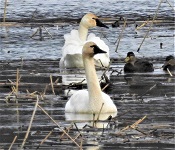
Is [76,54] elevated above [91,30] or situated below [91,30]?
below

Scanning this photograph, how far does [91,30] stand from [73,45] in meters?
5.61

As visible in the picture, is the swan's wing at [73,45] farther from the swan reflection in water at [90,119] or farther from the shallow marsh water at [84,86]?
the swan reflection in water at [90,119]

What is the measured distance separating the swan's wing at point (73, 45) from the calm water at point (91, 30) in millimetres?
767

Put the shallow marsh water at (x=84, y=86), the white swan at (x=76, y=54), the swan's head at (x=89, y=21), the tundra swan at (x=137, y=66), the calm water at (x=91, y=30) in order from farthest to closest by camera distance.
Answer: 1. the calm water at (x=91, y=30)
2. the swan's head at (x=89, y=21)
3. the white swan at (x=76, y=54)
4. the tundra swan at (x=137, y=66)
5. the shallow marsh water at (x=84, y=86)

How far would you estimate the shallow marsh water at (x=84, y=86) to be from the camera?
29.8 ft

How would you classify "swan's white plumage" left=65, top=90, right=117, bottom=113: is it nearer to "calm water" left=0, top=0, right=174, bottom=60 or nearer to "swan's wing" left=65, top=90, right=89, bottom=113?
"swan's wing" left=65, top=90, right=89, bottom=113

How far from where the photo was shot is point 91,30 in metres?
21.4

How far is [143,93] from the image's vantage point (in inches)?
487

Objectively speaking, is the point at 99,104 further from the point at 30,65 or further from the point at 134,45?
the point at 134,45

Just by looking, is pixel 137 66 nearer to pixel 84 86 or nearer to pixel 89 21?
pixel 84 86

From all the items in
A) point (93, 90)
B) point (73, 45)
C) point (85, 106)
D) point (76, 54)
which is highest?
point (73, 45)

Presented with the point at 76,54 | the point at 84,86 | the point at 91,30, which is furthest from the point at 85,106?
the point at 91,30

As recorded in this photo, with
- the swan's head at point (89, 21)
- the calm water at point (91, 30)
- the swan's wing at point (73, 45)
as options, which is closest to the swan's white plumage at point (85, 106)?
the swan's wing at point (73, 45)

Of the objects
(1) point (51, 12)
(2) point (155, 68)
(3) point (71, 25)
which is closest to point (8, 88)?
(2) point (155, 68)
